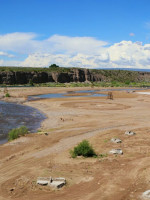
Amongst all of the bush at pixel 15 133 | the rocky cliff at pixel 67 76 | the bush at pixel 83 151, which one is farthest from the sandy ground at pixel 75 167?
the rocky cliff at pixel 67 76

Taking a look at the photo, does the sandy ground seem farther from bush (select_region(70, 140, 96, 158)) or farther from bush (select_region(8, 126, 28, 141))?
bush (select_region(8, 126, 28, 141))

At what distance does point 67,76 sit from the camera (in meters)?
132

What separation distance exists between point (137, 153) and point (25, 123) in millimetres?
16251

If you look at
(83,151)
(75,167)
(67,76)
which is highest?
(67,76)

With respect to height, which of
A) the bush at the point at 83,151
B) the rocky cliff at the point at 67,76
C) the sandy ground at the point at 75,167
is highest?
the rocky cliff at the point at 67,76

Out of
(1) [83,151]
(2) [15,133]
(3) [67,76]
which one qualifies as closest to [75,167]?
(1) [83,151]

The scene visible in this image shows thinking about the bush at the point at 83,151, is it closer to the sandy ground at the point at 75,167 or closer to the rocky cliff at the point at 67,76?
the sandy ground at the point at 75,167

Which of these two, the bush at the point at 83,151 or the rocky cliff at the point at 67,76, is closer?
the bush at the point at 83,151

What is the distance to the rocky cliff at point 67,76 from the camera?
357 feet

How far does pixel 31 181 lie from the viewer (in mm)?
11391

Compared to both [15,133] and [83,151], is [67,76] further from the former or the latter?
[83,151]

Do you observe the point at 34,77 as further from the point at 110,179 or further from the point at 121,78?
the point at 110,179

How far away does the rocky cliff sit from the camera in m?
109

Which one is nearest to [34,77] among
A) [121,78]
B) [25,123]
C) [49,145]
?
[121,78]
